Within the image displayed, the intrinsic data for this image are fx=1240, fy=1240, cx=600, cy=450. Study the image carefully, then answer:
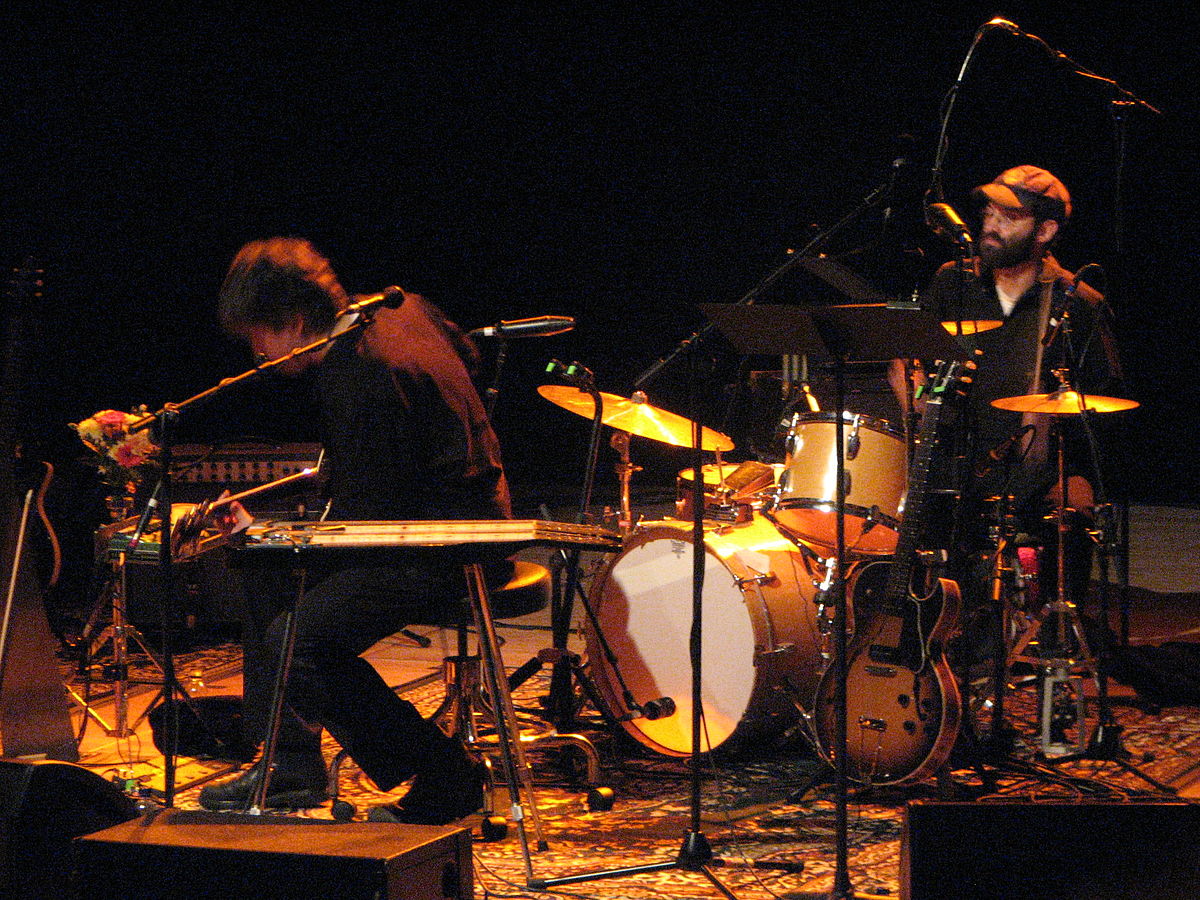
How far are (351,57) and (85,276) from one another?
274 centimetres

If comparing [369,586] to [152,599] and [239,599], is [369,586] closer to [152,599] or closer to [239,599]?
[239,599]

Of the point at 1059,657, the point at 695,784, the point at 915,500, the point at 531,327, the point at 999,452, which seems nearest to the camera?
the point at 695,784

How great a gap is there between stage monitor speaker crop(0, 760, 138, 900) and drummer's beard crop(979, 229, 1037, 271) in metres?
3.63

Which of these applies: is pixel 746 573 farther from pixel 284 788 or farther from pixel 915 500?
pixel 284 788

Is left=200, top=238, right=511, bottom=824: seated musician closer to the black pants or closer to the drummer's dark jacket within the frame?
the black pants

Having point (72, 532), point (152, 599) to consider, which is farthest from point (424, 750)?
point (72, 532)

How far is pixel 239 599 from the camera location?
4.36 m

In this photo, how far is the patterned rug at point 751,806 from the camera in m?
3.29

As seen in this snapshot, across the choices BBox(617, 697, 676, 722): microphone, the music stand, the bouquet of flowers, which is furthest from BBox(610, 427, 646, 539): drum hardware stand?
the bouquet of flowers

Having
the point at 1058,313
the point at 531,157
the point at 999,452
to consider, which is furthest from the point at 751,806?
the point at 531,157

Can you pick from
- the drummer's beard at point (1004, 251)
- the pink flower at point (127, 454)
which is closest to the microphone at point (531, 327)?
the pink flower at point (127, 454)

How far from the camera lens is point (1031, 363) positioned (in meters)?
4.81

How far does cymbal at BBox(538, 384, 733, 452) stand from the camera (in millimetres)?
4273

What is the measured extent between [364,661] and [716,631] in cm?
144
